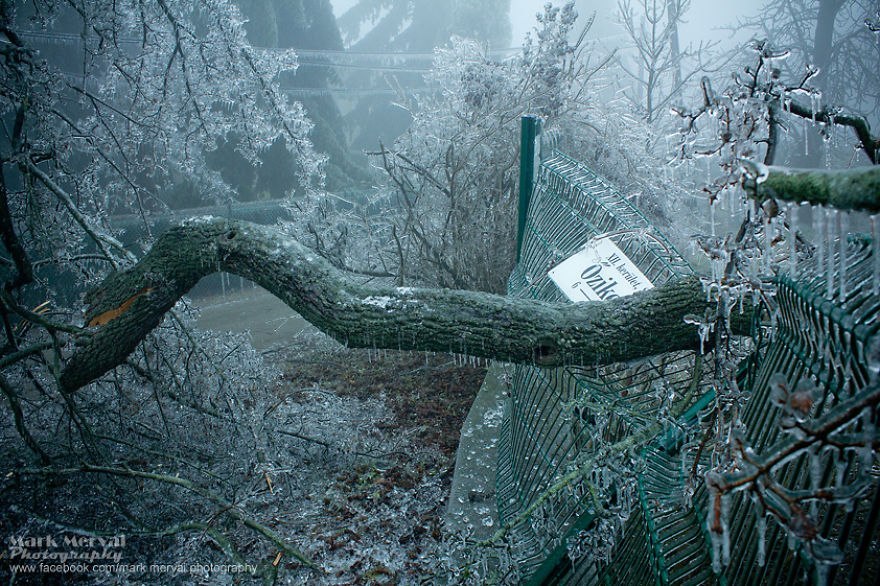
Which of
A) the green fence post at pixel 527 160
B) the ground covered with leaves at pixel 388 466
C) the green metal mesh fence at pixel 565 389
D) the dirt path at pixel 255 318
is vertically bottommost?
the ground covered with leaves at pixel 388 466

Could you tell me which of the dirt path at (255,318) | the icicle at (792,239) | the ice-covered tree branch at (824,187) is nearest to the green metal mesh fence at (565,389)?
the icicle at (792,239)

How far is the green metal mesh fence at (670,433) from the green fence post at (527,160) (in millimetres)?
122

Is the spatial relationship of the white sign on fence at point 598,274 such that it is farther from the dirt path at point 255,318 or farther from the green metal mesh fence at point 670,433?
the dirt path at point 255,318

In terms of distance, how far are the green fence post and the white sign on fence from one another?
144 cm

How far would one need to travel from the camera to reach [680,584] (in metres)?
1.39

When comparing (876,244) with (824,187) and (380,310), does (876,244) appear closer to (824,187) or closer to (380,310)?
(824,187)

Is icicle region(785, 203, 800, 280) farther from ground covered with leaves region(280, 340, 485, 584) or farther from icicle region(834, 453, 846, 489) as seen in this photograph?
ground covered with leaves region(280, 340, 485, 584)

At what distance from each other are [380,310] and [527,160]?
7.08ft

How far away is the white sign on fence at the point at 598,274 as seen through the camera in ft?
8.72

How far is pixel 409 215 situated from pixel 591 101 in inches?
122

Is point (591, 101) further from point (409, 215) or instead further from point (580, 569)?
point (580, 569)

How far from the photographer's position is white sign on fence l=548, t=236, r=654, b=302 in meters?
2.66

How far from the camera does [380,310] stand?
2430 millimetres

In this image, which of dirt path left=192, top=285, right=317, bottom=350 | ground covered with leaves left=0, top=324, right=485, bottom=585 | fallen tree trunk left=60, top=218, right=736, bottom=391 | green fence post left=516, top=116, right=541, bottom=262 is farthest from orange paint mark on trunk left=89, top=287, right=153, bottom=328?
dirt path left=192, top=285, right=317, bottom=350
